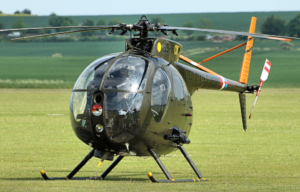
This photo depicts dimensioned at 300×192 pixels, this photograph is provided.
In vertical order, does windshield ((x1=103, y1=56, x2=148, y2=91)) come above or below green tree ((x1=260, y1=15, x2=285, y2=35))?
above

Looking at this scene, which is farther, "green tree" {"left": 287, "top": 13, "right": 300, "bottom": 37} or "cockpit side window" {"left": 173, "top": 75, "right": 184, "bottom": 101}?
"green tree" {"left": 287, "top": 13, "right": 300, "bottom": 37}

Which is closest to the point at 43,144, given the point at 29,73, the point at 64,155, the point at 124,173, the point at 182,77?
the point at 64,155

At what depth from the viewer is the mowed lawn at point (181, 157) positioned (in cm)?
1035

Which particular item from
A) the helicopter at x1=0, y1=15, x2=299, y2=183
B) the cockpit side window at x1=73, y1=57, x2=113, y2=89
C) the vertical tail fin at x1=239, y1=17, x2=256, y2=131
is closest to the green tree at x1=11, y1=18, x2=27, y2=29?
the vertical tail fin at x1=239, y1=17, x2=256, y2=131

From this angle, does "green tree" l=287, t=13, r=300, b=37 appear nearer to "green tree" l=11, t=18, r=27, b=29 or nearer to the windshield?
"green tree" l=11, t=18, r=27, b=29

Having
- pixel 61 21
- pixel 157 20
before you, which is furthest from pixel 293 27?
pixel 61 21

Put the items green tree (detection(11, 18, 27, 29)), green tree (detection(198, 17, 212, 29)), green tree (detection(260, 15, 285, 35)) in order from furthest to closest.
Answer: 1. green tree (detection(198, 17, 212, 29))
2. green tree (detection(11, 18, 27, 29))
3. green tree (detection(260, 15, 285, 35))

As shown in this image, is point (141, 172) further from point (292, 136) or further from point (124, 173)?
point (292, 136)

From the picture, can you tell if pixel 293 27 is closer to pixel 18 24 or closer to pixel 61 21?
pixel 61 21

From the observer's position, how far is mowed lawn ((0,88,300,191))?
1035 centimetres

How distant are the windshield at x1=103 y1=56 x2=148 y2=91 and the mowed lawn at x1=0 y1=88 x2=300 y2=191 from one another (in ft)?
6.36

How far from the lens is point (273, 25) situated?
12400 centimetres

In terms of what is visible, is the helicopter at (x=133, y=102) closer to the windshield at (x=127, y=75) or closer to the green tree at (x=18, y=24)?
the windshield at (x=127, y=75)

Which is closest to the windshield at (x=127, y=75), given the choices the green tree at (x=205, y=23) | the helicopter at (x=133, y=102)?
the helicopter at (x=133, y=102)
